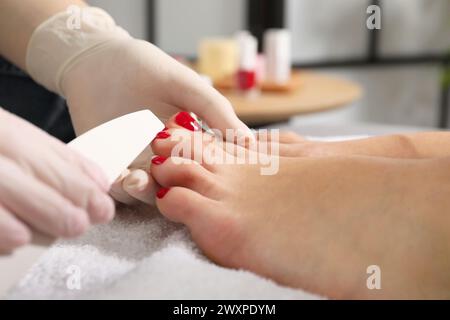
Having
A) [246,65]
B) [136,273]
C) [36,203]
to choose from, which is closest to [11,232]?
[36,203]

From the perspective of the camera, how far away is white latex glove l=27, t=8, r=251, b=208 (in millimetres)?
769

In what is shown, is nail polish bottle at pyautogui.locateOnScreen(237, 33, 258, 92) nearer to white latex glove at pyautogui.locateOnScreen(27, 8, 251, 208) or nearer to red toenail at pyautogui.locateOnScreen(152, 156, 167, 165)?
white latex glove at pyautogui.locateOnScreen(27, 8, 251, 208)

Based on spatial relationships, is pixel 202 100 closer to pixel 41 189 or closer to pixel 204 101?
pixel 204 101

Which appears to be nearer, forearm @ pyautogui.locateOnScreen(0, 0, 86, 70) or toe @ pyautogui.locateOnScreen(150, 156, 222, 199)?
toe @ pyautogui.locateOnScreen(150, 156, 222, 199)

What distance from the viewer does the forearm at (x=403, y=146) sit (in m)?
0.82

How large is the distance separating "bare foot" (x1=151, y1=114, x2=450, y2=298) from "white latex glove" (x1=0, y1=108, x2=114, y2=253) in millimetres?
204

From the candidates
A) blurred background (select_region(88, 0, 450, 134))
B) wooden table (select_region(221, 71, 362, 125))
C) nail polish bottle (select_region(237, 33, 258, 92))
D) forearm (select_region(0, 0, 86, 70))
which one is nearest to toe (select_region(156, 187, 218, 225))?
forearm (select_region(0, 0, 86, 70))

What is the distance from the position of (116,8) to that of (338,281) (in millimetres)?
2039

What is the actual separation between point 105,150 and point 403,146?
1.38ft

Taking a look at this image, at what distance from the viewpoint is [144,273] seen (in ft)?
1.76

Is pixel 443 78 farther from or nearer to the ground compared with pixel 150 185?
nearer to the ground

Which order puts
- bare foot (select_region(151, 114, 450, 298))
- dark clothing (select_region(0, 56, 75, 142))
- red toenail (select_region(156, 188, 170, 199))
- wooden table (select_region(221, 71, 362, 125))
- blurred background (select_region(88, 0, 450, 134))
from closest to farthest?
bare foot (select_region(151, 114, 450, 298))
red toenail (select_region(156, 188, 170, 199))
dark clothing (select_region(0, 56, 75, 142))
wooden table (select_region(221, 71, 362, 125))
blurred background (select_region(88, 0, 450, 134))
